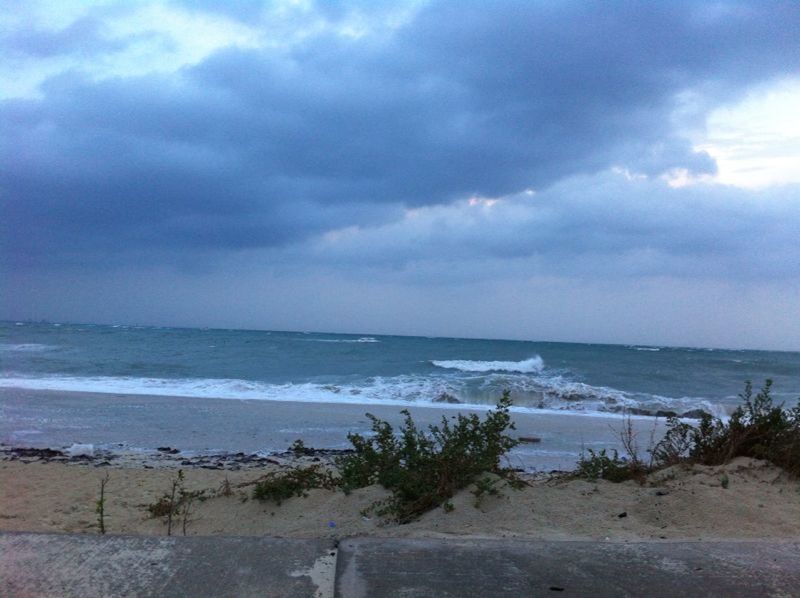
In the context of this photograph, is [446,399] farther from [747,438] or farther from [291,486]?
[291,486]

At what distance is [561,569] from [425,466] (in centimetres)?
213

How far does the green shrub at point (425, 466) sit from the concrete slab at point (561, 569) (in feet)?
4.42

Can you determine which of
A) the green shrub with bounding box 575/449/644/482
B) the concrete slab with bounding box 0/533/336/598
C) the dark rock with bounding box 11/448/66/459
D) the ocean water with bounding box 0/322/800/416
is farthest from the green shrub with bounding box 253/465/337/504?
the ocean water with bounding box 0/322/800/416

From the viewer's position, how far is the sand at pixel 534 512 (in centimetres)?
414

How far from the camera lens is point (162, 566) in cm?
273

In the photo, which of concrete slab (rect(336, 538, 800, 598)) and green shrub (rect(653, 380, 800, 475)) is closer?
concrete slab (rect(336, 538, 800, 598))

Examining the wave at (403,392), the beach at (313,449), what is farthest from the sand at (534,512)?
the wave at (403,392)

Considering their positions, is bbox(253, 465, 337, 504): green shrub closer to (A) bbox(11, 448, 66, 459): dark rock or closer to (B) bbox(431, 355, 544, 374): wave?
Result: (A) bbox(11, 448, 66, 459): dark rock

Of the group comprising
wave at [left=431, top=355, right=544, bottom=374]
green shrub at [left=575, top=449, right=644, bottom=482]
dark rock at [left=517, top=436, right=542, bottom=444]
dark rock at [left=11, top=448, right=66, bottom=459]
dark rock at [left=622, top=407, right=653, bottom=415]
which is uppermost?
green shrub at [left=575, top=449, right=644, bottom=482]

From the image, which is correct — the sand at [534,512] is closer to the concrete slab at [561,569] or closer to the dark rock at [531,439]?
the concrete slab at [561,569]

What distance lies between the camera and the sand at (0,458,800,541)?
13.6 feet

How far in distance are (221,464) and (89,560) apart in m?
6.95

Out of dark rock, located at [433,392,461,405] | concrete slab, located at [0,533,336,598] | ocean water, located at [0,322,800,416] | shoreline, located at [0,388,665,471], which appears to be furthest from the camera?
dark rock, located at [433,392,461,405]

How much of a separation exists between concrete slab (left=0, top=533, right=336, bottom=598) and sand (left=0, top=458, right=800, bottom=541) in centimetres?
125
